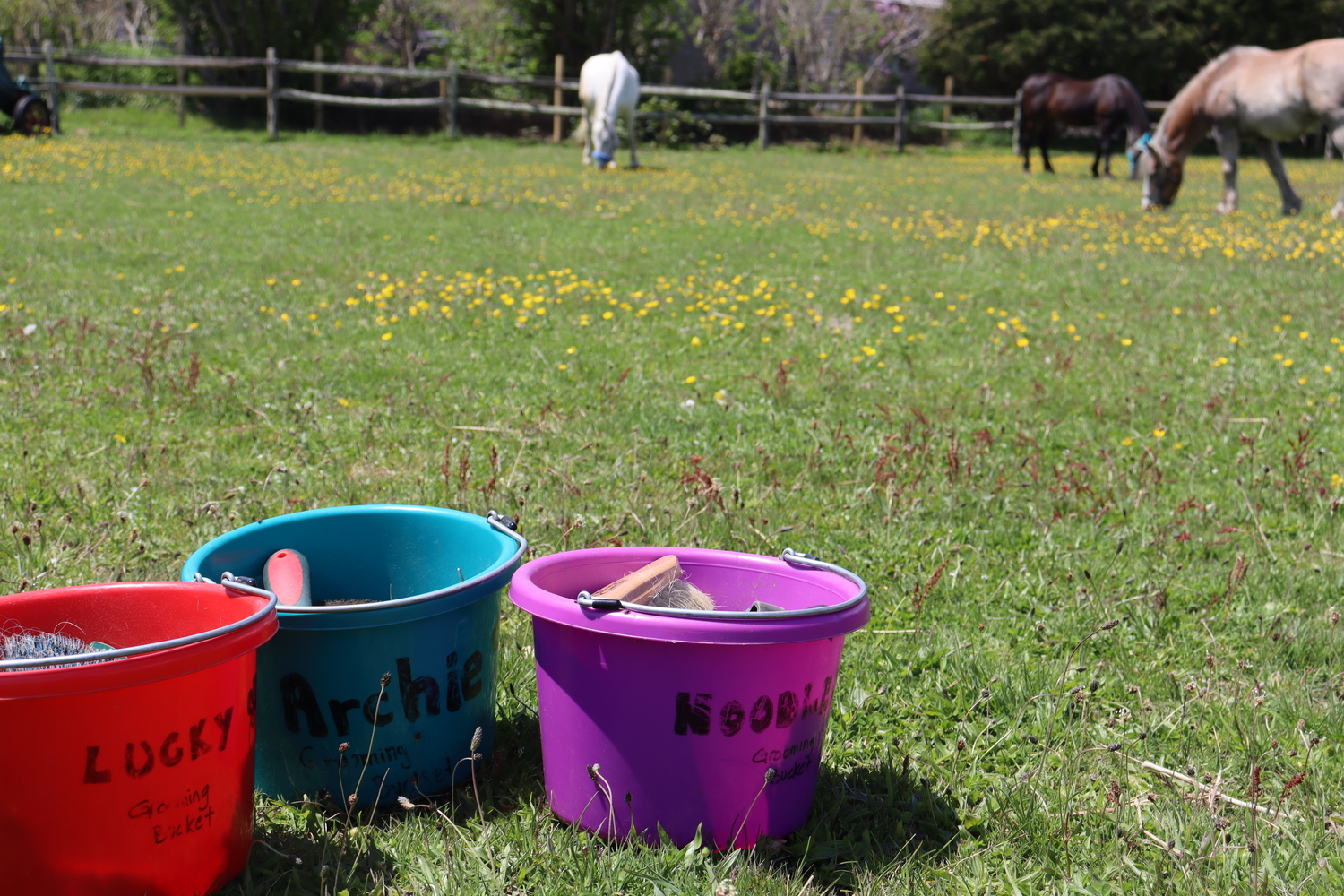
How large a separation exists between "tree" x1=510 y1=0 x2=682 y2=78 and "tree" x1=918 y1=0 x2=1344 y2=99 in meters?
10.5

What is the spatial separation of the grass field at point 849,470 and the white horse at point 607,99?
8.51 metres

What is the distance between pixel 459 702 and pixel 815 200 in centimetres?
1323

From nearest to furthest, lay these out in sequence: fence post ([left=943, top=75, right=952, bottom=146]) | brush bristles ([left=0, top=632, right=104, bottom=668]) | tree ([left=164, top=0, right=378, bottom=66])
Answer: brush bristles ([left=0, top=632, right=104, bottom=668]) → tree ([left=164, top=0, right=378, bottom=66]) → fence post ([left=943, top=75, right=952, bottom=146])

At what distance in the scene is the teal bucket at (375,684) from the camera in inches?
80.9

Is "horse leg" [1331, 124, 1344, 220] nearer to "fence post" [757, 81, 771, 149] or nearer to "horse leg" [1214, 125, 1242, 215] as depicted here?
"horse leg" [1214, 125, 1242, 215]

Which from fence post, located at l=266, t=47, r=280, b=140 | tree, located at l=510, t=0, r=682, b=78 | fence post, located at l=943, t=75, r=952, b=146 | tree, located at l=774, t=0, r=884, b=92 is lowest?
fence post, located at l=266, t=47, r=280, b=140

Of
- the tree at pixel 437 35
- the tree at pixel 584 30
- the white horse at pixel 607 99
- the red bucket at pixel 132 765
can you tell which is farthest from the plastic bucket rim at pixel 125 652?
the tree at pixel 437 35

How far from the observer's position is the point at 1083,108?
23.1 meters

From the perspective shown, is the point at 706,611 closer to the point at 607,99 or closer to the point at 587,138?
the point at 607,99

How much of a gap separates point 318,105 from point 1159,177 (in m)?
18.2

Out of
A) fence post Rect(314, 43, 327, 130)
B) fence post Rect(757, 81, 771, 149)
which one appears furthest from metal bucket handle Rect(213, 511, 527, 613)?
fence post Rect(757, 81, 771, 149)

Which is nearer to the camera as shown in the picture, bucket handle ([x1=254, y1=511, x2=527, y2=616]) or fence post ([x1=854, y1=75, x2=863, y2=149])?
bucket handle ([x1=254, y1=511, x2=527, y2=616])

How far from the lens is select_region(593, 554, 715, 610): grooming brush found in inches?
83.6

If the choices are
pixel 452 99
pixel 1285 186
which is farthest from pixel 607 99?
pixel 1285 186
